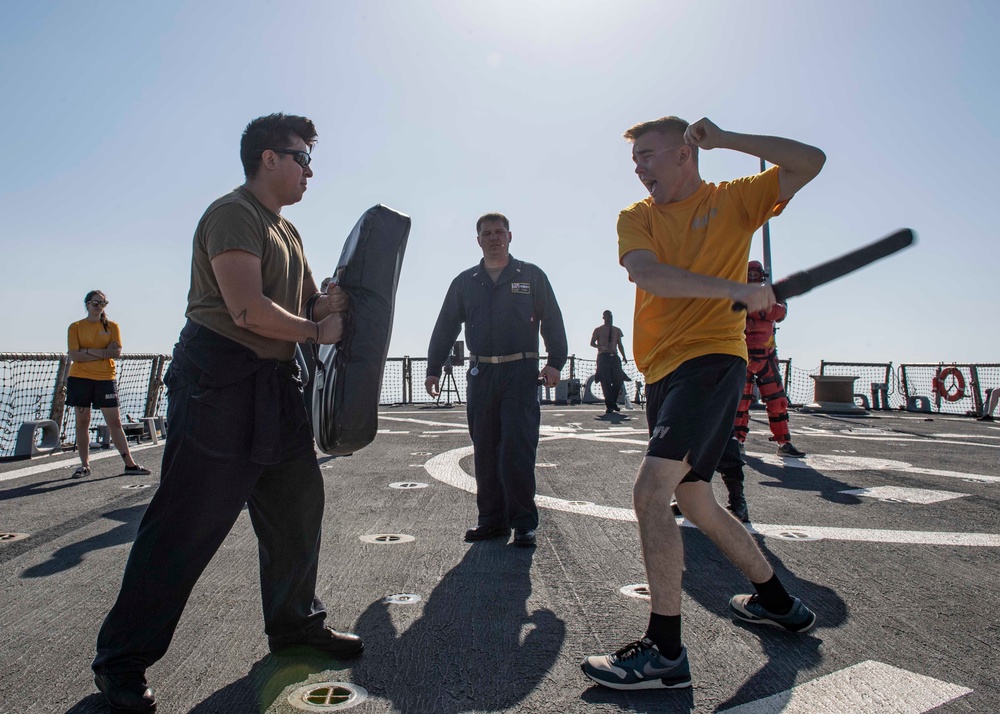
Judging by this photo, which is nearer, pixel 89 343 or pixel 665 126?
pixel 665 126

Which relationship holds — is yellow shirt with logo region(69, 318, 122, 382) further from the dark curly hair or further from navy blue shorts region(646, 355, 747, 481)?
navy blue shorts region(646, 355, 747, 481)

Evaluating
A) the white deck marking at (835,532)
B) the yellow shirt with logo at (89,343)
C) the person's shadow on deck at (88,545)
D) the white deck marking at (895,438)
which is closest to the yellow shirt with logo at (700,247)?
the white deck marking at (835,532)

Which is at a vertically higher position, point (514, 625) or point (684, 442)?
point (684, 442)

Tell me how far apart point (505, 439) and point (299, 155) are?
7.42 feet

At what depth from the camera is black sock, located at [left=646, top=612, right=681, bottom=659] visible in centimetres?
209

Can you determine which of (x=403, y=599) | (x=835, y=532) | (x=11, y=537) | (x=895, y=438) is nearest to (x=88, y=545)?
(x=11, y=537)

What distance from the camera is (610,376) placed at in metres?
14.4

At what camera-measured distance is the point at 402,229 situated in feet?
7.54

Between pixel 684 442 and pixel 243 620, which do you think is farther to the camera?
pixel 243 620

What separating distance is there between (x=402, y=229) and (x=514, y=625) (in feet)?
4.89

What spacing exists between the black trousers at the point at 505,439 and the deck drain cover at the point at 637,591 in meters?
1.06

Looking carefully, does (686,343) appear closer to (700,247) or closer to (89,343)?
(700,247)

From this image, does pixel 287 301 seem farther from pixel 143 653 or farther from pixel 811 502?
pixel 811 502

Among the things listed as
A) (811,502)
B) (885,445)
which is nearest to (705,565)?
(811,502)
